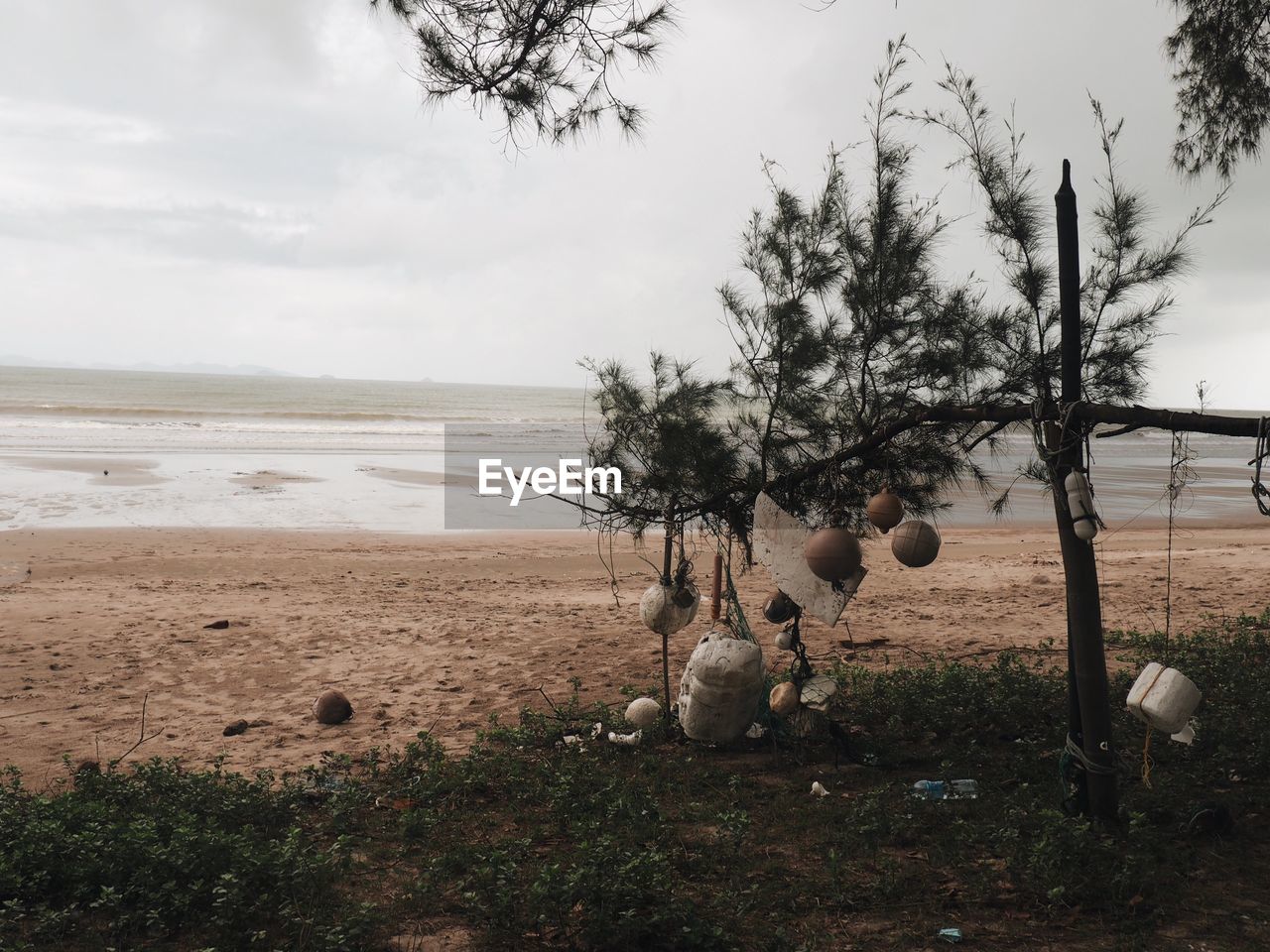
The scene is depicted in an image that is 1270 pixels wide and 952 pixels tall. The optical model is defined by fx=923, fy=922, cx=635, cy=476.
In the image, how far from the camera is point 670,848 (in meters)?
3.91

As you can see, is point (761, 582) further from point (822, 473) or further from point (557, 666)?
point (822, 473)

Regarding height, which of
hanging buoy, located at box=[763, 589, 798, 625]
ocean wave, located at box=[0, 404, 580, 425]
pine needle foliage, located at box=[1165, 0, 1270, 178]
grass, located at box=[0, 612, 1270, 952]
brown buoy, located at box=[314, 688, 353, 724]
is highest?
pine needle foliage, located at box=[1165, 0, 1270, 178]

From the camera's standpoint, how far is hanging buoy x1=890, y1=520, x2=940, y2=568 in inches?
173

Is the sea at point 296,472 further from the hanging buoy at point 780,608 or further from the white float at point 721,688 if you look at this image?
the white float at point 721,688

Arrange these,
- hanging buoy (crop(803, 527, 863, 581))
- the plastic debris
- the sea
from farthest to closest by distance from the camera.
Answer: the sea, the plastic debris, hanging buoy (crop(803, 527, 863, 581))

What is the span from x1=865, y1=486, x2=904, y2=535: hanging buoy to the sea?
0.92 metres

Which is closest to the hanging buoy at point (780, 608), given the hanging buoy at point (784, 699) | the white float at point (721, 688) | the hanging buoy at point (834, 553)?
the hanging buoy at point (784, 699)

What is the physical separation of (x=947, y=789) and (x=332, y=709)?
3.90 meters

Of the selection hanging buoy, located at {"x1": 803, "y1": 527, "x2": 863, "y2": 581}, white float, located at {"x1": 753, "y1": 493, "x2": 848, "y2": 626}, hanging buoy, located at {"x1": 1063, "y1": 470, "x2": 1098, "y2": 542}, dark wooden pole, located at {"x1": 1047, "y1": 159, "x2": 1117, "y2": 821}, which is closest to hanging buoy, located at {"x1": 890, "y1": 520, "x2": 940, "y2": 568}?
hanging buoy, located at {"x1": 803, "y1": 527, "x2": 863, "y2": 581}

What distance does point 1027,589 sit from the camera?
10023 millimetres

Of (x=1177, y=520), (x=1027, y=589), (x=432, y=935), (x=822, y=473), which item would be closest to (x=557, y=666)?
(x=822, y=473)

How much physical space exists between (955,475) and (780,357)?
1132 millimetres

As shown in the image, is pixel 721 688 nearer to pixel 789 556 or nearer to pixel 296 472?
pixel 789 556

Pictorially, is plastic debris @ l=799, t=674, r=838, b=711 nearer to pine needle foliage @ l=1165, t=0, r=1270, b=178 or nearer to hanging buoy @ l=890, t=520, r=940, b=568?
hanging buoy @ l=890, t=520, r=940, b=568
